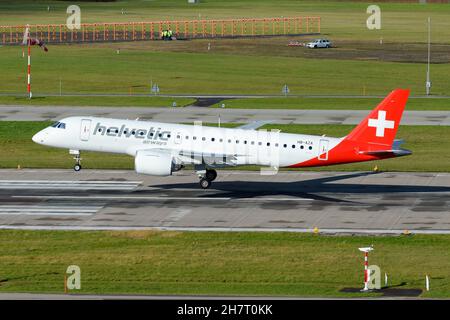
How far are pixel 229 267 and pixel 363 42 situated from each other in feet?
438

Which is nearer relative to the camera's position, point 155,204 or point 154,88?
point 155,204

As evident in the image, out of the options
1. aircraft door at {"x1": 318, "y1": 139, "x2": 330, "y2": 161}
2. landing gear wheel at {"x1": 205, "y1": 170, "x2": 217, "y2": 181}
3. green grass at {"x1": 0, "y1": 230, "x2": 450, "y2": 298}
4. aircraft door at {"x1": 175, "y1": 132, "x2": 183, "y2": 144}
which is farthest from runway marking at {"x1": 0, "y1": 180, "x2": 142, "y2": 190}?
green grass at {"x1": 0, "y1": 230, "x2": 450, "y2": 298}

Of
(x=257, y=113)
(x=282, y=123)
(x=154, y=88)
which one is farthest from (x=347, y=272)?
(x=154, y=88)

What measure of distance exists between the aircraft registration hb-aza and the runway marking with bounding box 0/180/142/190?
3.07 meters

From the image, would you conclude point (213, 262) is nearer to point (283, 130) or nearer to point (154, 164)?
point (154, 164)

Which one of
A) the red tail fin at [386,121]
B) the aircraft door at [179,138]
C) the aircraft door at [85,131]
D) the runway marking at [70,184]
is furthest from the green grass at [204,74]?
the red tail fin at [386,121]

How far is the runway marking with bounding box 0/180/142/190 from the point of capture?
67.2 metres

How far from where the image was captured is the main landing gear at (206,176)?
6544 centimetres

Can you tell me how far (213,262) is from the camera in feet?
155

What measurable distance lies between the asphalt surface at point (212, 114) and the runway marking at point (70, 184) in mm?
26927

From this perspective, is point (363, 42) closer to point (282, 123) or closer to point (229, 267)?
point (282, 123)

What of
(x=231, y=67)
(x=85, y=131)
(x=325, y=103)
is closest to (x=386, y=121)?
(x=85, y=131)

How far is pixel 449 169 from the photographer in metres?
73.4

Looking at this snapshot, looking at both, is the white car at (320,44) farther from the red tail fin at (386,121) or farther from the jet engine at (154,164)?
the jet engine at (154,164)
